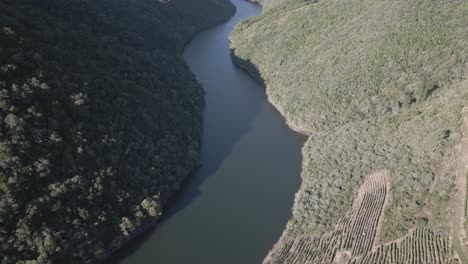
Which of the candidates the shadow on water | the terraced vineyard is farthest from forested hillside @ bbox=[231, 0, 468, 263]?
the shadow on water

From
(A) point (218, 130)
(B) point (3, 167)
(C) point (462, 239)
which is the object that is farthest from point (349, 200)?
(B) point (3, 167)

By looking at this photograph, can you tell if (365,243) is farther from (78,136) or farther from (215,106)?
(215,106)

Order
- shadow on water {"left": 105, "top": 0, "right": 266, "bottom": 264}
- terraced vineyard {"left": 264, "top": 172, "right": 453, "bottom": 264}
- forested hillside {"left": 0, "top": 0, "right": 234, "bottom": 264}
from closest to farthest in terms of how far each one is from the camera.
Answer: terraced vineyard {"left": 264, "top": 172, "right": 453, "bottom": 264}
forested hillside {"left": 0, "top": 0, "right": 234, "bottom": 264}
shadow on water {"left": 105, "top": 0, "right": 266, "bottom": 264}

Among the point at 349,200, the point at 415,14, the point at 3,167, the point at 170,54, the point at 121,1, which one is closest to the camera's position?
the point at 3,167

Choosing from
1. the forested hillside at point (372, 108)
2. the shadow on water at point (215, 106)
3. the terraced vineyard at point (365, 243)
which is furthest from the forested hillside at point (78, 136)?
the forested hillside at point (372, 108)

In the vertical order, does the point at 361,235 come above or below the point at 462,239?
below

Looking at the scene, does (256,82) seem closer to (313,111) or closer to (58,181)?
(313,111)

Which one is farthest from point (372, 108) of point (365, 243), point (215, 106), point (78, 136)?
point (78, 136)

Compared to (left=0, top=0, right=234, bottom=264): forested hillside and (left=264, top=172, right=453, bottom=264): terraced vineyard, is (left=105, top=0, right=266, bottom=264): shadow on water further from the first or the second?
(left=264, top=172, right=453, bottom=264): terraced vineyard
